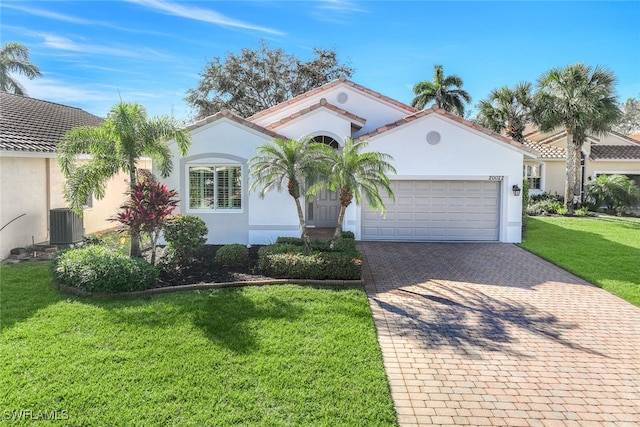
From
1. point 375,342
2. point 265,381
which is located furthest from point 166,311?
point 375,342

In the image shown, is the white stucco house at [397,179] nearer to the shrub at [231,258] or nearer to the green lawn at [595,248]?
the green lawn at [595,248]

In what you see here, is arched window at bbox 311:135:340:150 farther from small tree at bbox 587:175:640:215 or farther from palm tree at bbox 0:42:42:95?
palm tree at bbox 0:42:42:95

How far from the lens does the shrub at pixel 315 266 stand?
1005 cm

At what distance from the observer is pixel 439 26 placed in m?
14.9

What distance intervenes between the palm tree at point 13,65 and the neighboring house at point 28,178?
2393cm

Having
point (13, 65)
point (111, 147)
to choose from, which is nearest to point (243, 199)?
point (111, 147)

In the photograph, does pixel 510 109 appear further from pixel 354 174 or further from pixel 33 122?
pixel 33 122

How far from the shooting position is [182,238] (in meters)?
11.2

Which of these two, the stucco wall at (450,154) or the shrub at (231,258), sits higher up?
the stucco wall at (450,154)

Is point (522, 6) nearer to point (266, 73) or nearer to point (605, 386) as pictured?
point (605, 386)

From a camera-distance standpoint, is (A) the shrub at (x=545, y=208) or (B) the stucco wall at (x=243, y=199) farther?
(A) the shrub at (x=545, y=208)

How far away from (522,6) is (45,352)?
15.4 meters

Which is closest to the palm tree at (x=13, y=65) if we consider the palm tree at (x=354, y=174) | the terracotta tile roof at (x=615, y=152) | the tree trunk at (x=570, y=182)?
the palm tree at (x=354, y=174)

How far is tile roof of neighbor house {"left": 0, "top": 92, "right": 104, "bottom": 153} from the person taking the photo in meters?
12.8
